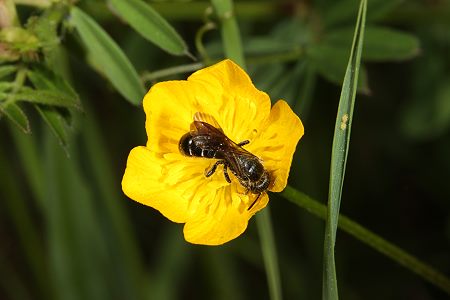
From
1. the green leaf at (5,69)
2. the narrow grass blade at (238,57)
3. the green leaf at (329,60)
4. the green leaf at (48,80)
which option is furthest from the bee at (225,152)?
the green leaf at (329,60)

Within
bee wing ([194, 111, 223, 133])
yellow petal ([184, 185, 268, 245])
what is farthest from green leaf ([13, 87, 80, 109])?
yellow petal ([184, 185, 268, 245])

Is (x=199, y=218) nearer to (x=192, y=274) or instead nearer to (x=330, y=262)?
(x=330, y=262)

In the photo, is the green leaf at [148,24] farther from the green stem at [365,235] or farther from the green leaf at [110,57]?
the green stem at [365,235]

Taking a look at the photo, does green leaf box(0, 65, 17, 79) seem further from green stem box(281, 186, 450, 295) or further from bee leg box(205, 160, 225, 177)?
green stem box(281, 186, 450, 295)

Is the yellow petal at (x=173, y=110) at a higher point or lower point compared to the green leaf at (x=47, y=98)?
lower

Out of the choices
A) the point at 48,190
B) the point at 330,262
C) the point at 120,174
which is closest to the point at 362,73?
the point at 330,262

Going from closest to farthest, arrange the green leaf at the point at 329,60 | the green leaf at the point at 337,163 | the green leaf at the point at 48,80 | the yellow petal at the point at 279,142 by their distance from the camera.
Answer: the green leaf at the point at 337,163 < the yellow petal at the point at 279,142 < the green leaf at the point at 48,80 < the green leaf at the point at 329,60

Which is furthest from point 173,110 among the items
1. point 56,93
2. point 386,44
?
point 386,44
